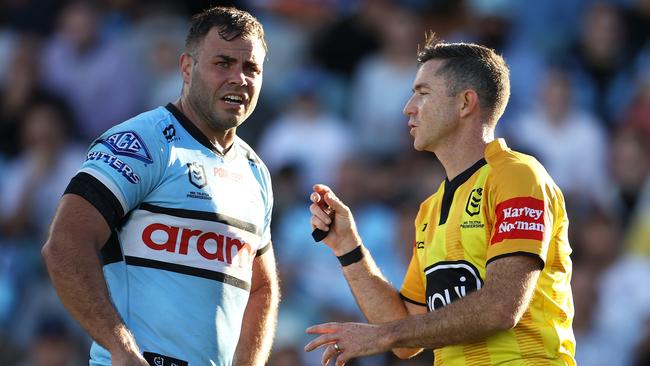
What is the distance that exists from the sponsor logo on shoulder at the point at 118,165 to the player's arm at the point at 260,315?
1156 mm

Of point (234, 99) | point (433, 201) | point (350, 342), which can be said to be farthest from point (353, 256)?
point (234, 99)

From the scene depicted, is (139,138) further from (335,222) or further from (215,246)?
(335,222)

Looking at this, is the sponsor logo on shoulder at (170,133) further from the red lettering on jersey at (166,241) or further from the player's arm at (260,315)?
the player's arm at (260,315)

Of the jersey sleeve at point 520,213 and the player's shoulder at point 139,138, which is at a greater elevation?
the player's shoulder at point 139,138

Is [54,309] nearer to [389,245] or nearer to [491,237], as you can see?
[389,245]

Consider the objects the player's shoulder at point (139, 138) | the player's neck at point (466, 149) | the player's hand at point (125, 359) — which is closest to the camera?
the player's hand at point (125, 359)

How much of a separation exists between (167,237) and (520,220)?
5.99ft

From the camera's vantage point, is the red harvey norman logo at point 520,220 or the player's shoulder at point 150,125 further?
the player's shoulder at point 150,125

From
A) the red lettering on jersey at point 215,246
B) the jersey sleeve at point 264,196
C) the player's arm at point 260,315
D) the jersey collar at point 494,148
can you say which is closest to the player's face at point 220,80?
the jersey sleeve at point 264,196

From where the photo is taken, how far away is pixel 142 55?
47.4 ft

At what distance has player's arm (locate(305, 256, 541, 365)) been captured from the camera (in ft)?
19.2

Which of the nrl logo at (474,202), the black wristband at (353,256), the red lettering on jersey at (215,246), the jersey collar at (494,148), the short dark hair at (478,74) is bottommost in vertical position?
the red lettering on jersey at (215,246)

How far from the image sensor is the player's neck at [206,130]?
660 cm

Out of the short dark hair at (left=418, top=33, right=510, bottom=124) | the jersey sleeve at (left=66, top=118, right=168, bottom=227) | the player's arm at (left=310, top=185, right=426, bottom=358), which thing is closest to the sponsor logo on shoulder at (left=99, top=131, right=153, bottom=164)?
the jersey sleeve at (left=66, top=118, right=168, bottom=227)
